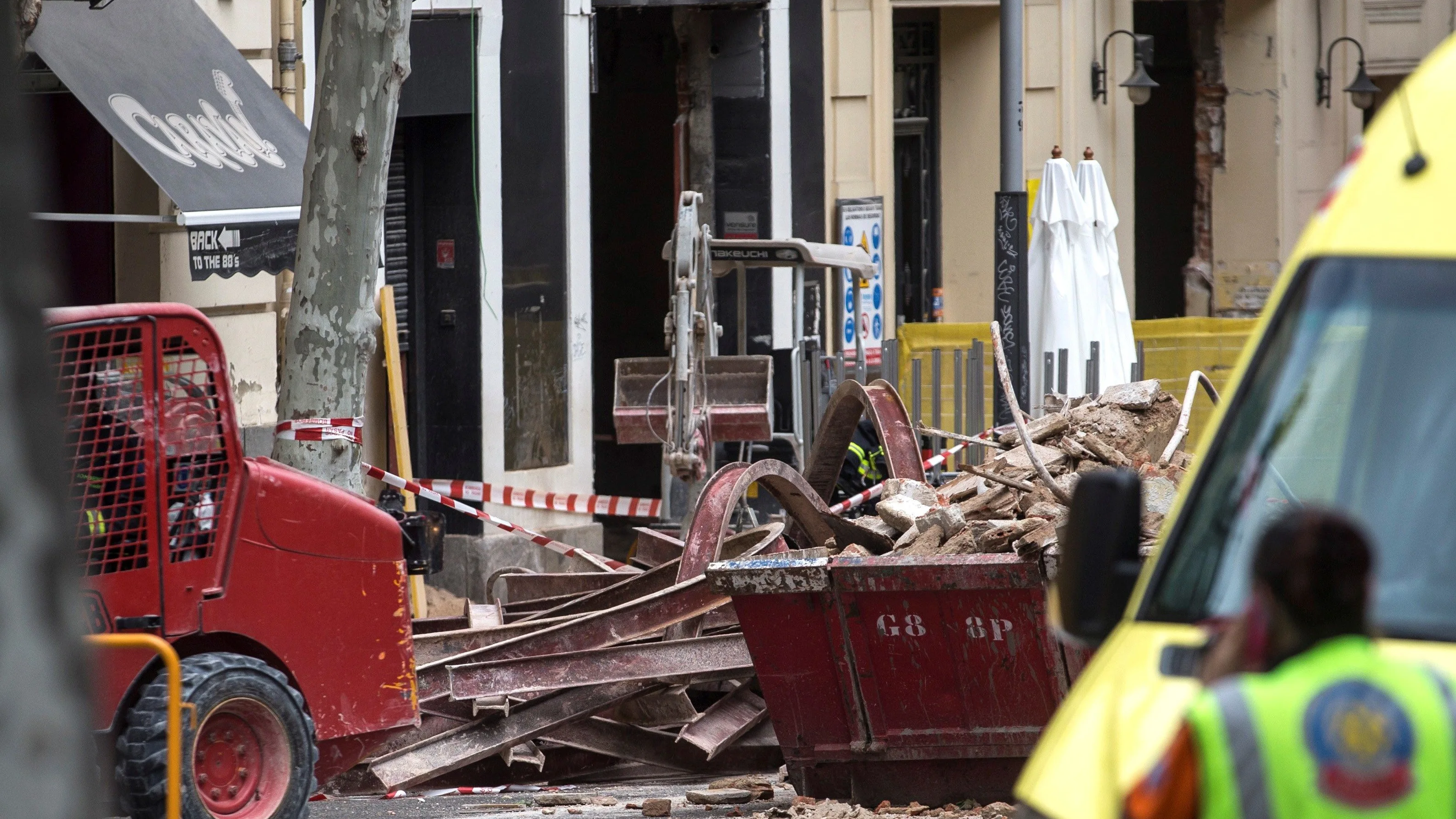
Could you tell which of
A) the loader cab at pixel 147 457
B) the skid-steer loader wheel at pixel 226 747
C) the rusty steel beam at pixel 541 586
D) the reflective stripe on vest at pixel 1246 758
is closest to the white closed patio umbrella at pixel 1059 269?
the rusty steel beam at pixel 541 586

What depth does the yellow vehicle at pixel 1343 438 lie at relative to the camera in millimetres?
3125

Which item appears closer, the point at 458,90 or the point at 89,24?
the point at 89,24

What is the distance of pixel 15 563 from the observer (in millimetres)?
1449

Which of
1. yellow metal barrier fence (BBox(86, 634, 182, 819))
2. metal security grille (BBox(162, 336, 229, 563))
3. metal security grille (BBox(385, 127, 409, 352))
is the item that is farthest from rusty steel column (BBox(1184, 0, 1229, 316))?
yellow metal barrier fence (BBox(86, 634, 182, 819))

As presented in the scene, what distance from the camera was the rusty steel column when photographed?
23.5 metres

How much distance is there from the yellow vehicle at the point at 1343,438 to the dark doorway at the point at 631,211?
1568cm

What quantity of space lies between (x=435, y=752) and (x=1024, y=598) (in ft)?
8.95

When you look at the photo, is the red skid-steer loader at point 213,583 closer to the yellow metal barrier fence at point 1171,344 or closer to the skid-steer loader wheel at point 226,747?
the skid-steer loader wheel at point 226,747

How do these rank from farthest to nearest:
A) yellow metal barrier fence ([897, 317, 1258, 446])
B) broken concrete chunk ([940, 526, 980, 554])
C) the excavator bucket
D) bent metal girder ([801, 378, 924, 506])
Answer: yellow metal barrier fence ([897, 317, 1258, 446]), the excavator bucket, bent metal girder ([801, 378, 924, 506]), broken concrete chunk ([940, 526, 980, 554])

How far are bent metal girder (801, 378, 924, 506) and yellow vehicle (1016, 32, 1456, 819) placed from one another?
6.26m

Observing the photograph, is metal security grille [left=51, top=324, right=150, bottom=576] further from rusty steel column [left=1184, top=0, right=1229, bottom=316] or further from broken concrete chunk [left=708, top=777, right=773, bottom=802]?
rusty steel column [left=1184, top=0, right=1229, bottom=316]

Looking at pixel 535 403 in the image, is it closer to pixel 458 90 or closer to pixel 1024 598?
Answer: pixel 458 90

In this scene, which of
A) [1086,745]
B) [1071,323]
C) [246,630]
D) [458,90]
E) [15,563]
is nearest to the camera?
[15,563]

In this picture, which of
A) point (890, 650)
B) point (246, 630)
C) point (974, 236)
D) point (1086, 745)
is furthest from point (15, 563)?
point (974, 236)
